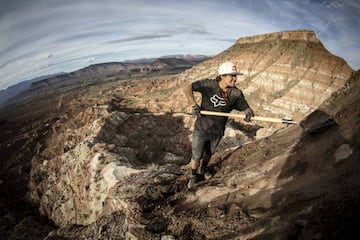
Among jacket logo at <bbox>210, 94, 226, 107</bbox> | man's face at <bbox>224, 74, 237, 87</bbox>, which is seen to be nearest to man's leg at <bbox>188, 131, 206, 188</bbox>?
jacket logo at <bbox>210, 94, 226, 107</bbox>

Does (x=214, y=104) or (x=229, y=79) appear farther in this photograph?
(x=214, y=104)

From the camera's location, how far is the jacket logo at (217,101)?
5.44 m

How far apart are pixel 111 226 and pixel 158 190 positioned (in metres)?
1.41

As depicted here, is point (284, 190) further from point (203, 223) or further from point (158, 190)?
point (158, 190)

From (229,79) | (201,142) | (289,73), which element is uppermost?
(229,79)

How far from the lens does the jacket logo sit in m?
5.44

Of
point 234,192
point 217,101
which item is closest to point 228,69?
point 217,101

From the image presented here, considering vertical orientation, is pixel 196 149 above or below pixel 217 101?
below

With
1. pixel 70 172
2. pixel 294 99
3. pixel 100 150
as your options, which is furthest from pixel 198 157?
pixel 294 99

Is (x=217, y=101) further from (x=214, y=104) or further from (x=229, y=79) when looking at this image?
(x=229, y=79)

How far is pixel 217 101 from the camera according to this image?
5461 millimetres

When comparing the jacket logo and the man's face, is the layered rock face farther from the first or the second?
the man's face

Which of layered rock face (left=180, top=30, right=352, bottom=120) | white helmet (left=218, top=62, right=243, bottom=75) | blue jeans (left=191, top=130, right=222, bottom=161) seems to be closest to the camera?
white helmet (left=218, top=62, right=243, bottom=75)

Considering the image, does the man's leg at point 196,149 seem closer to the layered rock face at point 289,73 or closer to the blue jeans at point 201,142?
the blue jeans at point 201,142
